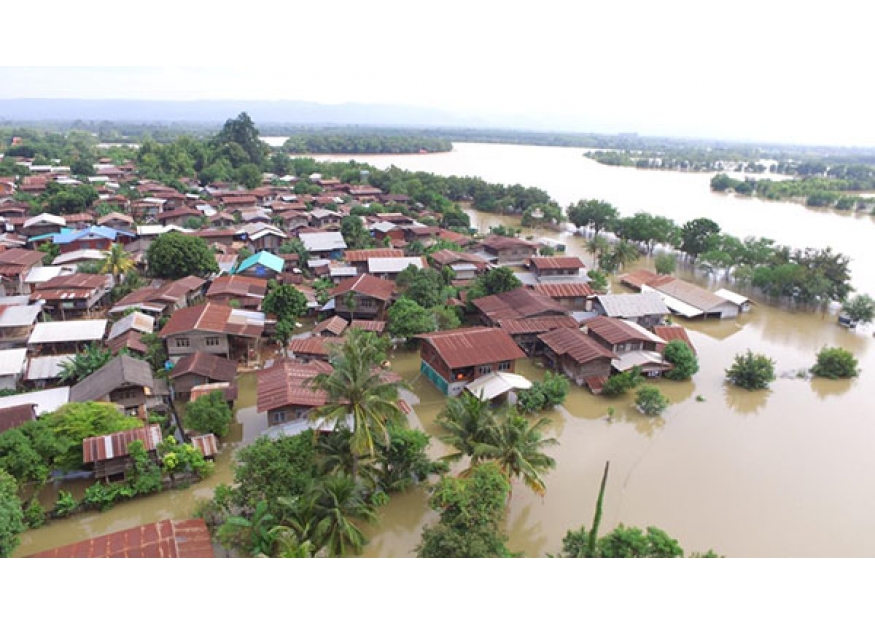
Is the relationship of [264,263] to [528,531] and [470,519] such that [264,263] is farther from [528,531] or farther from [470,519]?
[470,519]

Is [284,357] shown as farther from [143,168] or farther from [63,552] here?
[143,168]

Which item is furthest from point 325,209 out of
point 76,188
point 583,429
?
point 583,429

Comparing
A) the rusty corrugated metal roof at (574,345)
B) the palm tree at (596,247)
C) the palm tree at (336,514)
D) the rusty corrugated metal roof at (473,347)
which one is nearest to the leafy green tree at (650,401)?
the rusty corrugated metal roof at (574,345)

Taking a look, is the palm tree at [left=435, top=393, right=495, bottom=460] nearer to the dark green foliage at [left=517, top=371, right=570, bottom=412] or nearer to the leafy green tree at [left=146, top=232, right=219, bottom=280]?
the dark green foliage at [left=517, top=371, right=570, bottom=412]

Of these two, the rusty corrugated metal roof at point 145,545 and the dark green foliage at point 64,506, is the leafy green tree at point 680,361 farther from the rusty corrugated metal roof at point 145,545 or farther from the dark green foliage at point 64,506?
the dark green foliage at point 64,506

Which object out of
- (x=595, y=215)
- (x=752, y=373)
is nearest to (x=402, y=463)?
(x=752, y=373)
